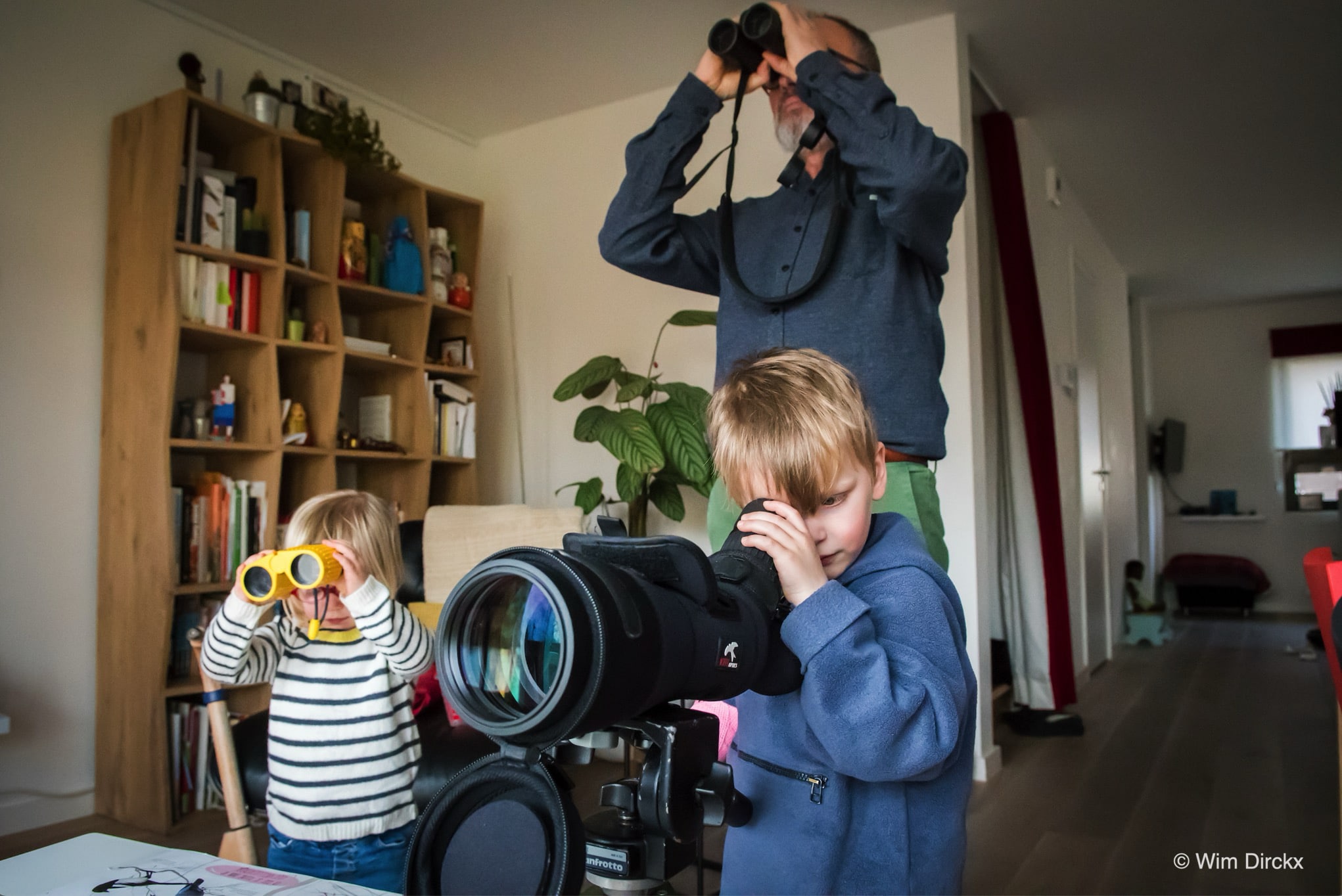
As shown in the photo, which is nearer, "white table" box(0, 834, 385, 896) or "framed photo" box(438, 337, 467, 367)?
"white table" box(0, 834, 385, 896)

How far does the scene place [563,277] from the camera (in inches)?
149

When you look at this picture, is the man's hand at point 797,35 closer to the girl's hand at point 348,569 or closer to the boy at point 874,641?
the boy at point 874,641

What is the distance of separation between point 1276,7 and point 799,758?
133 inches

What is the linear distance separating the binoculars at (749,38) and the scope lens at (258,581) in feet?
3.07

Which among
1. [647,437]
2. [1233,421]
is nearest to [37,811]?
[647,437]

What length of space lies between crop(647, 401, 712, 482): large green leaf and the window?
6.97 meters

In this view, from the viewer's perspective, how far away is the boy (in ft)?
2.46

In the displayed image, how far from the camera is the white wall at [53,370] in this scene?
253cm

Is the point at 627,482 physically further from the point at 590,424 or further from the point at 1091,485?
the point at 1091,485

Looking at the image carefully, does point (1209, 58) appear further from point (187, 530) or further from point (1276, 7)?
point (187, 530)

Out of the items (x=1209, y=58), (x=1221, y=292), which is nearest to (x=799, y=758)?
(x=1209, y=58)

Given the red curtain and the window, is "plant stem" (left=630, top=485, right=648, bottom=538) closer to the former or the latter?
the red curtain

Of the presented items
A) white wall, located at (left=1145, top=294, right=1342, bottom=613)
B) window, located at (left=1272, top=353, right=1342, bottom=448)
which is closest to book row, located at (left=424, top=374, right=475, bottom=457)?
white wall, located at (left=1145, top=294, right=1342, bottom=613)

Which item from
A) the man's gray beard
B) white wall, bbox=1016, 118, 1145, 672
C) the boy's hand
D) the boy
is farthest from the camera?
white wall, bbox=1016, 118, 1145, 672
